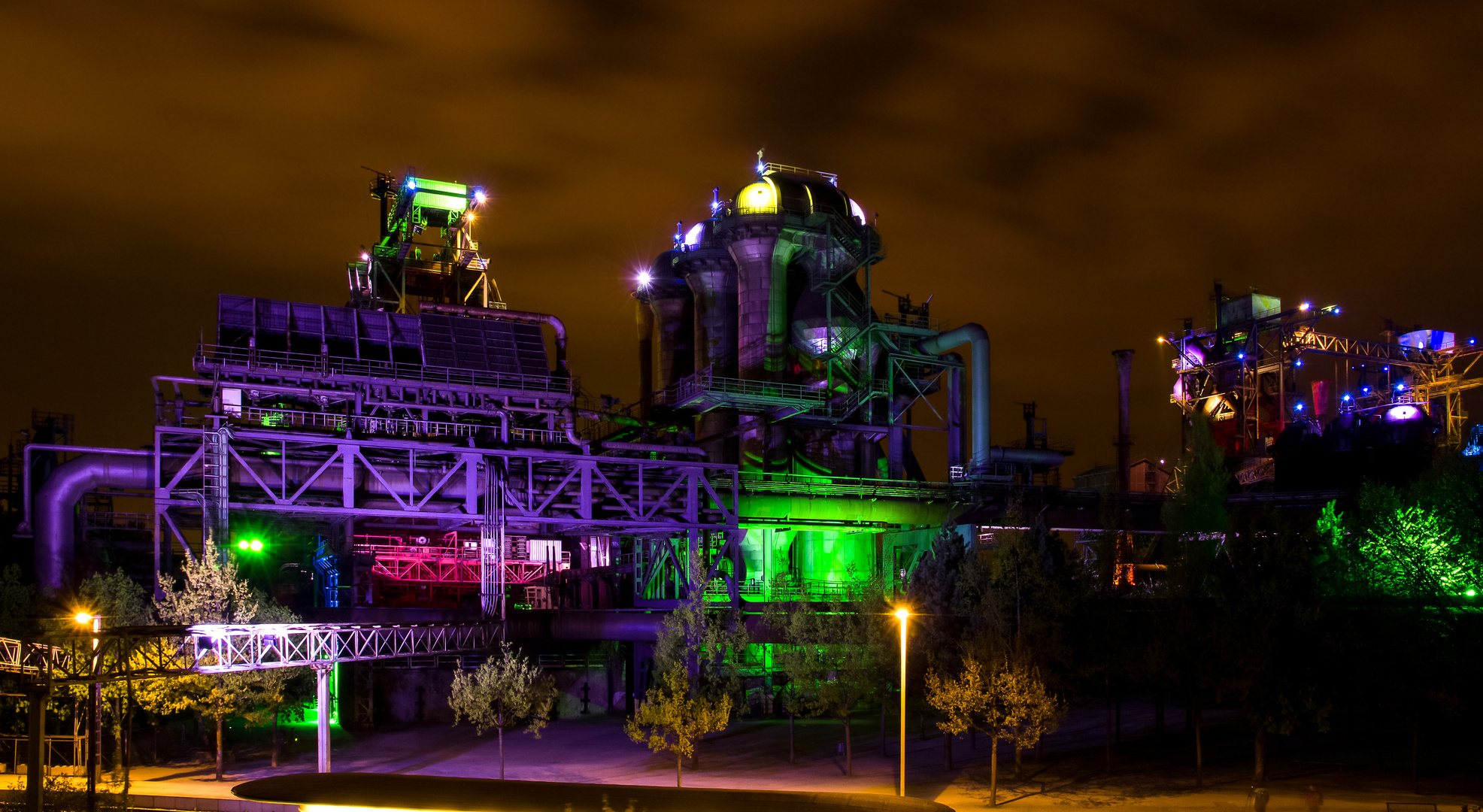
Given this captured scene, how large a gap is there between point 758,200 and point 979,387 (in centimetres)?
1676

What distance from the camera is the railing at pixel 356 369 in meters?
49.2

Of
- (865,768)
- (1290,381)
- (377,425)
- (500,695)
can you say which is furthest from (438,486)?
(1290,381)

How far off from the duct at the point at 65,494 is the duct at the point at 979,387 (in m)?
42.1

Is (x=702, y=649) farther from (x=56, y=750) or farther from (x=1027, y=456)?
(x=1027, y=456)

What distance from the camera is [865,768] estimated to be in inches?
1618

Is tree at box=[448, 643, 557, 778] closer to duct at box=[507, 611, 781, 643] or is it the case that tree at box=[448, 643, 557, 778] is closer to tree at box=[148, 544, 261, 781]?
tree at box=[148, 544, 261, 781]

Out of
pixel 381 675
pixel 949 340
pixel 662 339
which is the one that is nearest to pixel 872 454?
pixel 949 340

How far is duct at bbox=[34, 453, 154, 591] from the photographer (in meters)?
45.5

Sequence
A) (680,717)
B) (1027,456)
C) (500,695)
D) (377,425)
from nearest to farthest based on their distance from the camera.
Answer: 1. (680,717)
2. (500,695)
3. (377,425)
4. (1027,456)

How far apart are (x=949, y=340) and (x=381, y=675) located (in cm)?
3683

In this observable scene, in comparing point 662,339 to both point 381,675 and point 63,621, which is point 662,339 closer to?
Result: point 381,675

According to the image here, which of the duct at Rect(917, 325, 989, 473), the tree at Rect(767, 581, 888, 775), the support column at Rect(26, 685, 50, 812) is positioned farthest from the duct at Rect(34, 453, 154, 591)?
the duct at Rect(917, 325, 989, 473)

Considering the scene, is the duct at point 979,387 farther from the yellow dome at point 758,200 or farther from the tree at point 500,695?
the tree at point 500,695

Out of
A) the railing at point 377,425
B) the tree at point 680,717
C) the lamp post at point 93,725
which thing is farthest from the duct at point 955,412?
the lamp post at point 93,725
